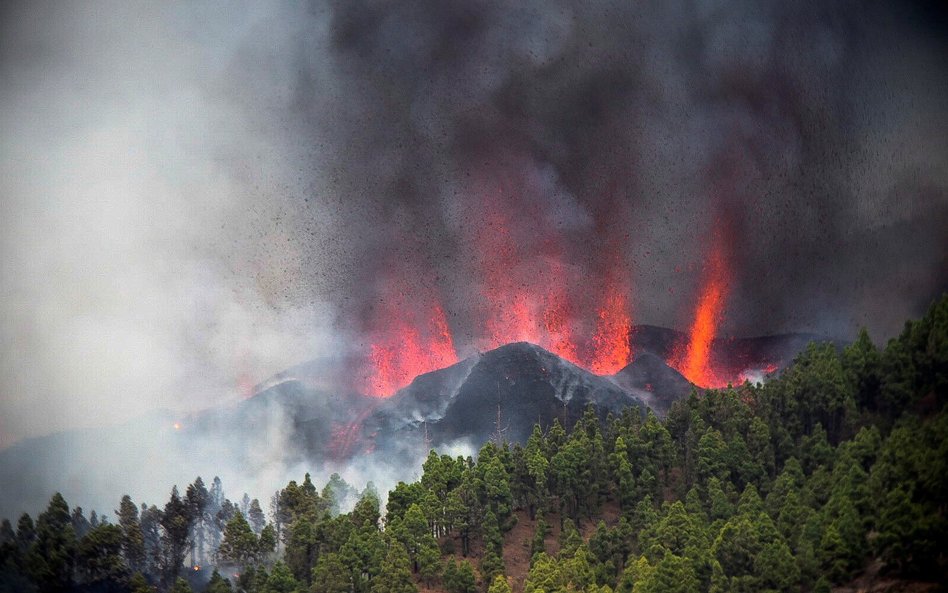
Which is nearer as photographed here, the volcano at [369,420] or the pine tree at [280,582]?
the pine tree at [280,582]

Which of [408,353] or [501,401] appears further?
[408,353]

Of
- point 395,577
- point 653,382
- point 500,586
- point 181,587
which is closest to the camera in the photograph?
point 500,586

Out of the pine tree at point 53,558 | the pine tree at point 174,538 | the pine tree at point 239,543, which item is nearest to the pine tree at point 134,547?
the pine tree at point 174,538

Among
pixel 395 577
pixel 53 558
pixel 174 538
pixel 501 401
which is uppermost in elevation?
pixel 501 401

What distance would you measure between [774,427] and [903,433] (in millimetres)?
16443

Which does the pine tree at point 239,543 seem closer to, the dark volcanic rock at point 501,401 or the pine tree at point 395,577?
the pine tree at point 395,577

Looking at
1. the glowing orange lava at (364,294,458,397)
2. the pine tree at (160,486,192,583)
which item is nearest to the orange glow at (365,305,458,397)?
the glowing orange lava at (364,294,458,397)

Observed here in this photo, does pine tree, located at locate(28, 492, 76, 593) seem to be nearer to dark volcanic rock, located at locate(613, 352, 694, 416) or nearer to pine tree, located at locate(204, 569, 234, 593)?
pine tree, located at locate(204, 569, 234, 593)

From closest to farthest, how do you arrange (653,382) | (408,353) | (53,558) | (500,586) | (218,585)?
(500,586) → (218,585) → (53,558) → (653,382) → (408,353)

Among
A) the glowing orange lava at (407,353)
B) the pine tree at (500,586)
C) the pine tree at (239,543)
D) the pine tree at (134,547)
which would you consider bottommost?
the pine tree at (500,586)

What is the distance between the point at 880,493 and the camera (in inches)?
3401

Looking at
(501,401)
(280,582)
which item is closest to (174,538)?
(280,582)

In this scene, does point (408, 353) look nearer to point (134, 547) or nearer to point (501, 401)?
point (501, 401)

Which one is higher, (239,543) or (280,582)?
(239,543)
